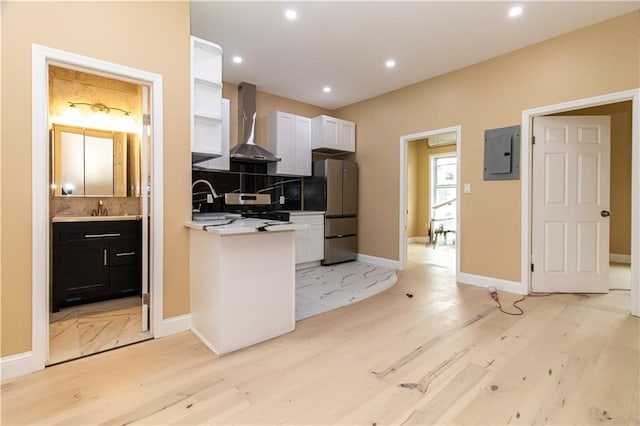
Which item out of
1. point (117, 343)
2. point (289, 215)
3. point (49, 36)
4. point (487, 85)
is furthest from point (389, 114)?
point (117, 343)

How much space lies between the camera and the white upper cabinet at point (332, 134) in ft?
16.2

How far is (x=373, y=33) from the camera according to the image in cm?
313

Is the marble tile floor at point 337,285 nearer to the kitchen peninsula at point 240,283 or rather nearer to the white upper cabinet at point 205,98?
the kitchen peninsula at point 240,283

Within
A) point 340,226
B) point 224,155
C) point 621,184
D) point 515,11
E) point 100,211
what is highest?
point 515,11

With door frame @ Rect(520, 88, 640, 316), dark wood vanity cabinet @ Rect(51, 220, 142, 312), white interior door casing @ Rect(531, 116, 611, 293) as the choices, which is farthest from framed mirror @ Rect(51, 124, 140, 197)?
white interior door casing @ Rect(531, 116, 611, 293)

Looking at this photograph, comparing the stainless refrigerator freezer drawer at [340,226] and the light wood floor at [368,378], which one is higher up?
the stainless refrigerator freezer drawer at [340,226]

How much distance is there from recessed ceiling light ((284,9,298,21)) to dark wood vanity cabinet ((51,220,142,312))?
2.67m

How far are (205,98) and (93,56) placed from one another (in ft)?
2.68

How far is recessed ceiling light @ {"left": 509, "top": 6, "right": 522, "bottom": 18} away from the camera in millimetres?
2713

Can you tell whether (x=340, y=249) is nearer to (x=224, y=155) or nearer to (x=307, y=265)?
(x=307, y=265)

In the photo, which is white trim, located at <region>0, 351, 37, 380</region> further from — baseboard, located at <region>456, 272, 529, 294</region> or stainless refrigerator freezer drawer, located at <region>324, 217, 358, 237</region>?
baseboard, located at <region>456, 272, 529, 294</region>

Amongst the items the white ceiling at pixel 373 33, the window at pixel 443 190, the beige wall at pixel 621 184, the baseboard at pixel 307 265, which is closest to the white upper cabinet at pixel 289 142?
the white ceiling at pixel 373 33

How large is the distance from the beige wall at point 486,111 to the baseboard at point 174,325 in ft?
10.5

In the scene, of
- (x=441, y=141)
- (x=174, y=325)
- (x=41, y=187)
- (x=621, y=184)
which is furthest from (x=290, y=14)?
(x=621, y=184)
